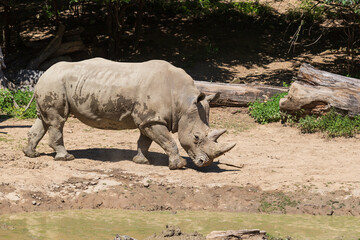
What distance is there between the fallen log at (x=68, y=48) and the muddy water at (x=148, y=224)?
9.67 metres

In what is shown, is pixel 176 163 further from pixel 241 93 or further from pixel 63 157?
pixel 241 93

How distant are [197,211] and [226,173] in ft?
5.15

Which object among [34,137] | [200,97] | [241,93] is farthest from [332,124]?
[34,137]

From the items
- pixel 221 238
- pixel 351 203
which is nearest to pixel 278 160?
pixel 351 203

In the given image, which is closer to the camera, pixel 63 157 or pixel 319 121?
pixel 63 157

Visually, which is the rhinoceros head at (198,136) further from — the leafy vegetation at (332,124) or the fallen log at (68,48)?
the fallen log at (68,48)

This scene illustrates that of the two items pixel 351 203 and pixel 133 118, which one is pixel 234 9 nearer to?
pixel 133 118

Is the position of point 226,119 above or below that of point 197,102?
below

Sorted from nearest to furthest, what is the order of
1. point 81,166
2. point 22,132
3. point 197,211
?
point 197,211 → point 81,166 → point 22,132

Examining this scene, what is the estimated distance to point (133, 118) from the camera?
32.8ft

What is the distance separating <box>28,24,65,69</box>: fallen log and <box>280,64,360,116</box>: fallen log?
7192mm

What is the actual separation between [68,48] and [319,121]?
819cm

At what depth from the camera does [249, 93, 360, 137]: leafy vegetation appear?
12398mm

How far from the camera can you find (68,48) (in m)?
17.5
